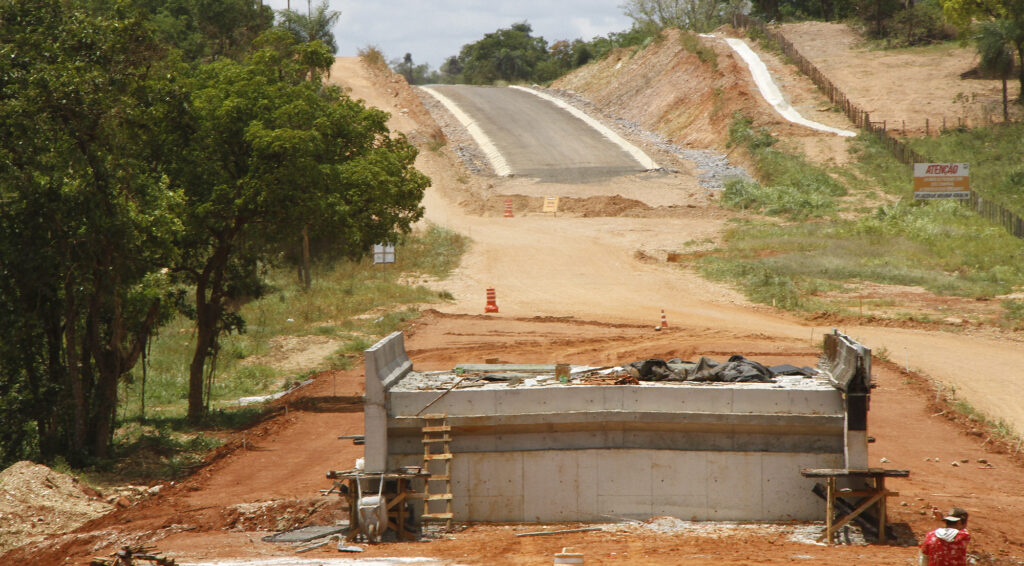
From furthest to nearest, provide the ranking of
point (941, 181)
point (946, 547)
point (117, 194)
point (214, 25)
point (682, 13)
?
1. point (682, 13)
2. point (214, 25)
3. point (941, 181)
4. point (117, 194)
5. point (946, 547)

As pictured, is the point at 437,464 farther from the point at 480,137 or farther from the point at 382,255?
the point at 480,137

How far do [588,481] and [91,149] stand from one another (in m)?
11.1

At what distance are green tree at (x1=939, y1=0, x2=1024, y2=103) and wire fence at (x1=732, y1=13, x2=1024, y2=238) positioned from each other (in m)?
6.01

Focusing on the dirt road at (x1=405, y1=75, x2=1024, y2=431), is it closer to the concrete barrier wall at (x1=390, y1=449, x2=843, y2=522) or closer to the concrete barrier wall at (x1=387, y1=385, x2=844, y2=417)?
the concrete barrier wall at (x1=390, y1=449, x2=843, y2=522)

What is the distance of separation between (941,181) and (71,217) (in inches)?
1506

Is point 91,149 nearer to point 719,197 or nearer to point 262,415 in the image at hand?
point 262,415

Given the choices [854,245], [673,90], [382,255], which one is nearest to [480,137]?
[673,90]

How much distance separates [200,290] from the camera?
25.3 m

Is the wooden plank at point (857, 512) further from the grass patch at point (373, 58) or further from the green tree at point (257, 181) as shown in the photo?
the grass patch at point (373, 58)

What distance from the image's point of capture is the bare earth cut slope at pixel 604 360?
14.7 m

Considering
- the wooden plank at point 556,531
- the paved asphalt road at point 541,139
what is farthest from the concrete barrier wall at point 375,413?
the paved asphalt road at point 541,139

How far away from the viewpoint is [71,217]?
60.7 feet

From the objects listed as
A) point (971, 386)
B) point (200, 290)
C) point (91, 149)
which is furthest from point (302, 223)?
point (971, 386)

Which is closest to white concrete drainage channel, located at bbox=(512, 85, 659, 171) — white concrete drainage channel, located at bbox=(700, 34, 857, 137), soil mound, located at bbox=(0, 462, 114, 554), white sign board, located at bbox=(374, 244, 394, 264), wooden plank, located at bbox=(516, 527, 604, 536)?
white concrete drainage channel, located at bbox=(700, 34, 857, 137)
